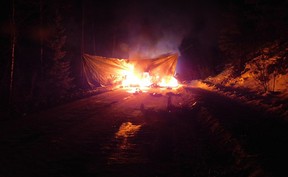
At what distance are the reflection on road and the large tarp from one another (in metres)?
16.1

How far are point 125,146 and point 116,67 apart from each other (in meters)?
21.8

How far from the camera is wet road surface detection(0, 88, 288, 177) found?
606 centimetres

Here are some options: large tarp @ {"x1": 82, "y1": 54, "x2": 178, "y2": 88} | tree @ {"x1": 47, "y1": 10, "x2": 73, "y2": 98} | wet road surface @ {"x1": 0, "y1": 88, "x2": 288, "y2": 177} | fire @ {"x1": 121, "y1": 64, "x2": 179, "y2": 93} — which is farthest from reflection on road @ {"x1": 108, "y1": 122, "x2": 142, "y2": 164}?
fire @ {"x1": 121, "y1": 64, "x2": 179, "y2": 93}

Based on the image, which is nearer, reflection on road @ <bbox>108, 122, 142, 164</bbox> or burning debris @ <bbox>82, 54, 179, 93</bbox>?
reflection on road @ <bbox>108, 122, 142, 164</bbox>

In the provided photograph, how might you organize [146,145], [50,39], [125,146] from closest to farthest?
1. [125,146]
2. [146,145]
3. [50,39]

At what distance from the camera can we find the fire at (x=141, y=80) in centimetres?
3183

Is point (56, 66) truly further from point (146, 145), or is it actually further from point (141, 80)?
point (146, 145)

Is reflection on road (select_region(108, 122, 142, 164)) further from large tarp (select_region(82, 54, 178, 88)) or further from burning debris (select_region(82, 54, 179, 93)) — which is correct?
burning debris (select_region(82, 54, 179, 93))

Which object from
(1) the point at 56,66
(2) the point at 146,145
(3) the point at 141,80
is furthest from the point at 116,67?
(2) the point at 146,145

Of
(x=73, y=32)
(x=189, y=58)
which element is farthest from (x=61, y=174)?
(x=189, y=58)

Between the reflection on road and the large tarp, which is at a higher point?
the large tarp

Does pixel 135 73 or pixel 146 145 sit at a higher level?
pixel 135 73

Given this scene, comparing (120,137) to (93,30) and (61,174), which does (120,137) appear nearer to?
(61,174)

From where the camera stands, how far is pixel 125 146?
26.5 feet
